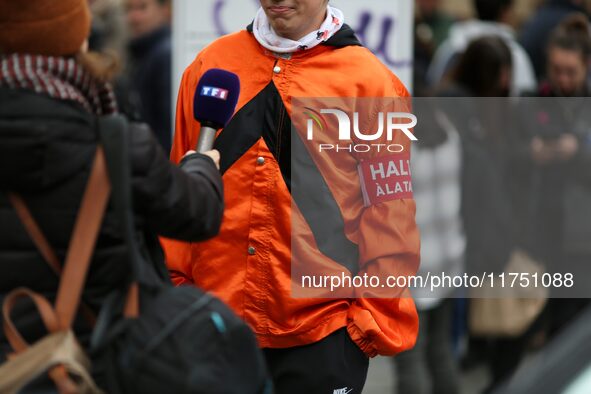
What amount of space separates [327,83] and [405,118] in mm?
304

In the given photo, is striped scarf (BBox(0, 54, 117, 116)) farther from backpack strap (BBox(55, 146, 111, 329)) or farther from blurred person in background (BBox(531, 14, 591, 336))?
blurred person in background (BBox(531, 14, 591, 336))

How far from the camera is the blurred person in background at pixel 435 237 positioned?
584 centimetres

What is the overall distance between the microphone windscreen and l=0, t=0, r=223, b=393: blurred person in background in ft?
0.92

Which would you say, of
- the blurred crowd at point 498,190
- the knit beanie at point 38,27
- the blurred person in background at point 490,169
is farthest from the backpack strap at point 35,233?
the blurred person in background at point 490,169

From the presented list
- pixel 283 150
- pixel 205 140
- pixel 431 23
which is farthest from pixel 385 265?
pixel 431 23

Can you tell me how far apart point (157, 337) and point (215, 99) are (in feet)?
2.50

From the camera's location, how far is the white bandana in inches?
167

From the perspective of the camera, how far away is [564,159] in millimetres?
7426

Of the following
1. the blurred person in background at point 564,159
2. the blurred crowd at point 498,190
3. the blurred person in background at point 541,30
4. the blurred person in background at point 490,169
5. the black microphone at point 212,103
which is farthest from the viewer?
the blurred person in background at point 541,30

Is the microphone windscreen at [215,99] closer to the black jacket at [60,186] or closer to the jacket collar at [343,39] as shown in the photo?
the black jacket at [60,186]

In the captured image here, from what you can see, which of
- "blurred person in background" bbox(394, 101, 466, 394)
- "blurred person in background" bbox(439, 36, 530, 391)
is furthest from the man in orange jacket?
"blurred person in background" bbox(439, 36, 530, 391)

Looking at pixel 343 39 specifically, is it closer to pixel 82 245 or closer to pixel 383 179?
pixel 383 179

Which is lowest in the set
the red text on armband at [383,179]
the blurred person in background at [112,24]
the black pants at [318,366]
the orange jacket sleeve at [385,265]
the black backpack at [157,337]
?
the blurred person in background at [112,24]

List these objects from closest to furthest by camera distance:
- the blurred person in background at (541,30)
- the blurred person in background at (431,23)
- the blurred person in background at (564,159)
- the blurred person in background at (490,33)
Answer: the blurred person in background at (564,159)
the blurred person in background at (490,33)
the blurred person in background at (541,30)
the blurred person in background at (431,23)
